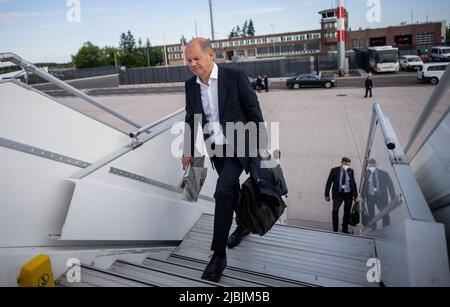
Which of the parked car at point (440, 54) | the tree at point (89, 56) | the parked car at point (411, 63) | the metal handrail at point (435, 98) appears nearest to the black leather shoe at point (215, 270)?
the metal handrail at point (435, 98)

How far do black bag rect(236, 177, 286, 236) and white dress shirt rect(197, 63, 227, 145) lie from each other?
1.42ft

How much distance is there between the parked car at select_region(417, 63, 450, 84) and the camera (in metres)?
21.8

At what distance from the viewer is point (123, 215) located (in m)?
2.86

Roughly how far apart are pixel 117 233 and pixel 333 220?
13.5 feet

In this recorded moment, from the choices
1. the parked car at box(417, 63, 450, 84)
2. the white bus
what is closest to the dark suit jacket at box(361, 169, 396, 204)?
the parked car at box(417, 63, 450, 84)

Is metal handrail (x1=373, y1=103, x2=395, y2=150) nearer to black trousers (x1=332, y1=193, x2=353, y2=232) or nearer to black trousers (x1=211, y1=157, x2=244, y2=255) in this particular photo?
black trousers (x1=211, y1=157, x2=244, y2=255)

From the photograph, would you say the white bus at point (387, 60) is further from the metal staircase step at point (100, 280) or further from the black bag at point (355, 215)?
the metal staircase step at point (100, 280)

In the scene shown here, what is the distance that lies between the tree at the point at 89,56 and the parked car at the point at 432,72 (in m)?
64.6

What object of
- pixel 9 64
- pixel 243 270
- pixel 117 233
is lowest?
pixel 243 270

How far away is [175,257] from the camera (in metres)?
3.14

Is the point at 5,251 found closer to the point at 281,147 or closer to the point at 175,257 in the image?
the point at 175,257

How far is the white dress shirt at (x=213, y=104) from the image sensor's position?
277cm

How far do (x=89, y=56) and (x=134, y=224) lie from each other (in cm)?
7900
